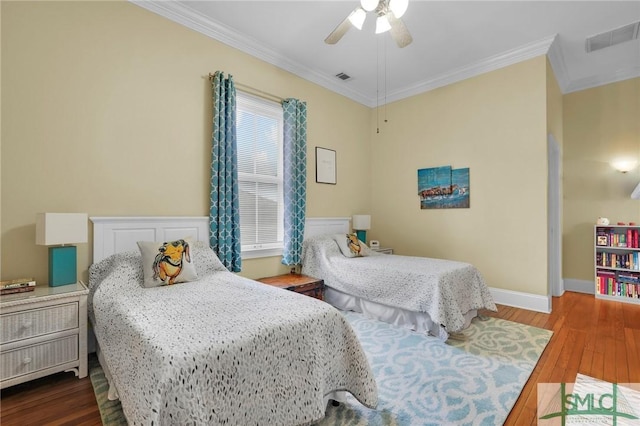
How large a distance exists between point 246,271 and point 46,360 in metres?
1.83

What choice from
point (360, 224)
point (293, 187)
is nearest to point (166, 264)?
point (293, 187)

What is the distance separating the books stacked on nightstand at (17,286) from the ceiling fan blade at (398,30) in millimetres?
3253

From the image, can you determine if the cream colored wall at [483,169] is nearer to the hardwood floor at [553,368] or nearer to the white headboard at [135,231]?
the hardwood floor at [553,368]

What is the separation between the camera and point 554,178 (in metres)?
4.24

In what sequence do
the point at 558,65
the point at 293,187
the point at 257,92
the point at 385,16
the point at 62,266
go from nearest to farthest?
the point at 62,266 → the point at 385,16 → the point at 257,92 → the point at 293,187 → the point at 558,65

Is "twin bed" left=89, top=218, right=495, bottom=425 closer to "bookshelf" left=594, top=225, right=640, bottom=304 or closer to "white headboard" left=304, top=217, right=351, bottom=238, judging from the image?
"white headboard" left=304, top=217, right=351, bottom=238

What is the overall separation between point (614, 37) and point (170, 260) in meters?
5.23

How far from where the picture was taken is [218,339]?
1.34 m

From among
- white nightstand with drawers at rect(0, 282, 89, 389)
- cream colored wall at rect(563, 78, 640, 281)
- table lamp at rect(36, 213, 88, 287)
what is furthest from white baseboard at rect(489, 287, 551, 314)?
table lamp at rect(36, 213, 88, 287)

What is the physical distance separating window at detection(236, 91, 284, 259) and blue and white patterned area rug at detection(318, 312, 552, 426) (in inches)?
59.7

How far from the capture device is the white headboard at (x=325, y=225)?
421 centimetres

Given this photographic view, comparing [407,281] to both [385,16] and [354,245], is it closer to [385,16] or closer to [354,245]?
[354,245]

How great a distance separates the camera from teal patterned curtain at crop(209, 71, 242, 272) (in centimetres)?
311

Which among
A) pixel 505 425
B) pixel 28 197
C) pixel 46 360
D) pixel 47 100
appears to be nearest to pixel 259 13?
pixel 47 100
